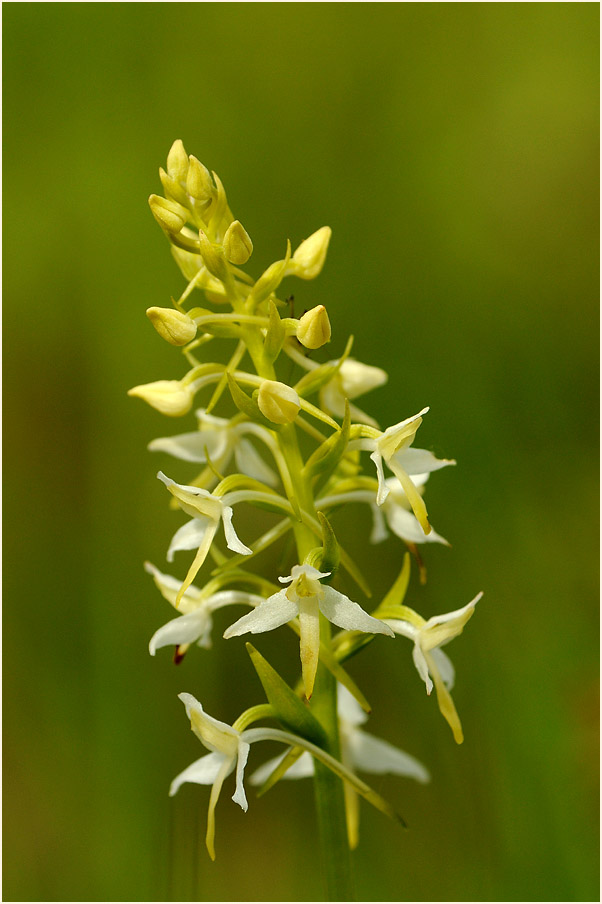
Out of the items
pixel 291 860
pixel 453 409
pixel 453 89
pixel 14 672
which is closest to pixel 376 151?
pixel 453 89

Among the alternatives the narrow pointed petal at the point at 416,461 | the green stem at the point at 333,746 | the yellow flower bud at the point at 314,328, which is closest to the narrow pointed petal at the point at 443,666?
the green stem at the point at 333,746

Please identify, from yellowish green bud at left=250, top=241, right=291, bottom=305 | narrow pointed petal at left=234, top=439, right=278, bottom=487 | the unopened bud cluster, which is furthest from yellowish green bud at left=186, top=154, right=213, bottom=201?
narrow pointed petal at left=234, top=439, right=278, bottom=487

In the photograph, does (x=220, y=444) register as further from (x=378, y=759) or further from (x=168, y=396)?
(x=378, y=759)

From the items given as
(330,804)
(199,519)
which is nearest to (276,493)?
(199,519)

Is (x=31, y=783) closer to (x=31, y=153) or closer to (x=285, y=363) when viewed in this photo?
(x=285, y=363)

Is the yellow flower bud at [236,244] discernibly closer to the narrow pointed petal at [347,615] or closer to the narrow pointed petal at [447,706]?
the narrow pointed petal at [347,615]
